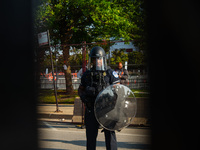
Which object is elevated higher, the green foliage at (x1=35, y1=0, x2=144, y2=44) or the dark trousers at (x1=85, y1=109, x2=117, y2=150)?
the green foliage at (x1=35, y1=0, x2=144, y2=44)

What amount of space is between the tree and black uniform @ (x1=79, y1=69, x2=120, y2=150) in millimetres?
7912

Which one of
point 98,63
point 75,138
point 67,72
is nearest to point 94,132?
point 98,63

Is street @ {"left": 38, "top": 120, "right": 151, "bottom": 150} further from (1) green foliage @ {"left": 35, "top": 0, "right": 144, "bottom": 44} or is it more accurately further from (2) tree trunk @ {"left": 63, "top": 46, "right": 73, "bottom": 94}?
(1) green foliage @ {"left": 35, "top": 0, "right": 144, "bottom": 44}

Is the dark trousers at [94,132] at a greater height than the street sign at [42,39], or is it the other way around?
the street sign at [42,39]

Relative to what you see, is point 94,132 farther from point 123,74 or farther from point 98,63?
point 123,74

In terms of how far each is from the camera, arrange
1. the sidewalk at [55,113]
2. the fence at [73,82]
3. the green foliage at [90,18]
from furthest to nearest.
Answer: the green foliage at [90,18] < the sidewalk at [55,113] < the fence at [73,82]

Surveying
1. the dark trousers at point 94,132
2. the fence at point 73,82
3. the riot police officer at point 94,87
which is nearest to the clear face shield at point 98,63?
the riot police officer at point 94,87

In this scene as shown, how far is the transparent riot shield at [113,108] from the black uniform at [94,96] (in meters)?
0.17

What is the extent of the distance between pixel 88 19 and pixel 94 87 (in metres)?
10.1

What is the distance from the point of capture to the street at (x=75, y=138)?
16.2 ft

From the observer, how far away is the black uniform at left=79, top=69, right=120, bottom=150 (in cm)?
345

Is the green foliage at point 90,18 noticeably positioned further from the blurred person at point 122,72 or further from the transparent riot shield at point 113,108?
the transparent riot shield at point 113,108

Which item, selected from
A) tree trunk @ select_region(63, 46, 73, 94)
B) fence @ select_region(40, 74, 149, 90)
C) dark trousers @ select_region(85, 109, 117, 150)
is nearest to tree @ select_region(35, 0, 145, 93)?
tree trunk @ select_region(63, 46, 73, 94)

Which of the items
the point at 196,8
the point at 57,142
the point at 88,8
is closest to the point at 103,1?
the point at 88,8
